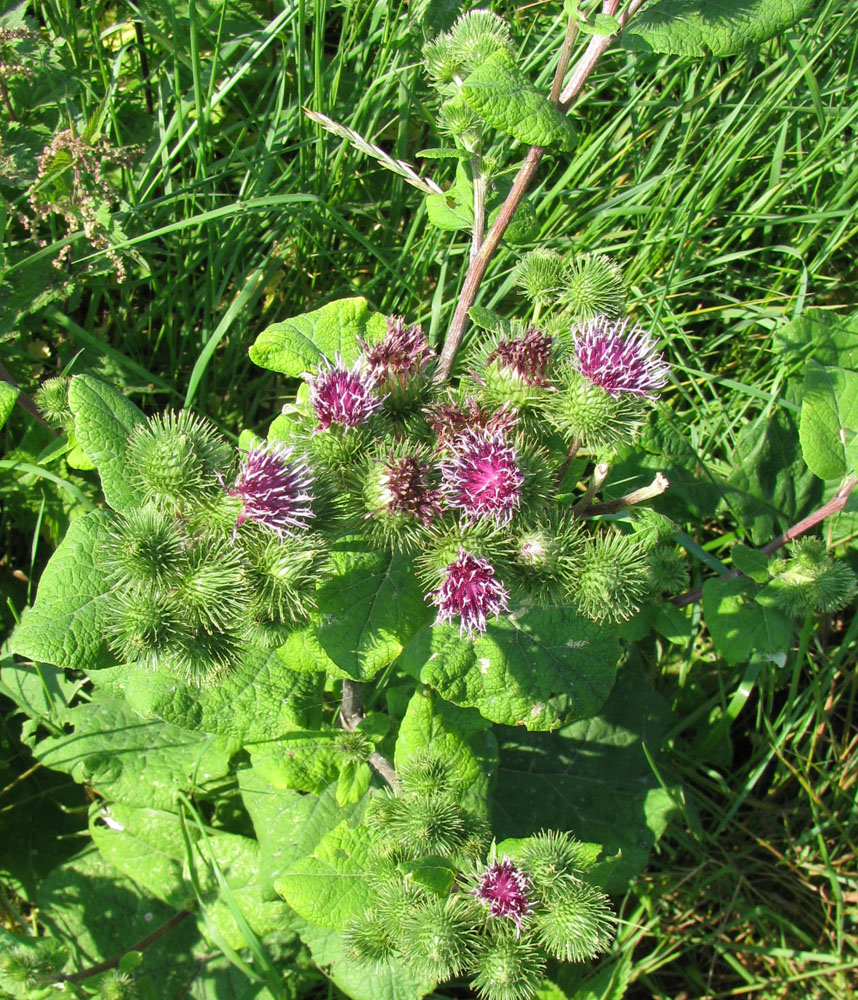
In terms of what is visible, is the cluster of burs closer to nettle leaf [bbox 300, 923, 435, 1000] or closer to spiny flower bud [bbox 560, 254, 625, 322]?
nettle leaf [bbox 300, 923, 435, 1000]

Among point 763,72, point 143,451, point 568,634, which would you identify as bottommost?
point 568,634

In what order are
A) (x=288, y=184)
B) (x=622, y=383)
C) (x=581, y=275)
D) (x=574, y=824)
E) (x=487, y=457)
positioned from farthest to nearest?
(x=288, y=184) → (x=574, y=824) → (x=581, y=275) → (x=622, y=383) → (x=487, y=457)

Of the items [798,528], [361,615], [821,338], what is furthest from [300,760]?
[821,338]

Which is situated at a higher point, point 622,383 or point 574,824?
point 622,383

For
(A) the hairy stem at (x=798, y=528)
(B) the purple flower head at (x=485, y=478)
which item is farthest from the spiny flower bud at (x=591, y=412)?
(A) the hairy stem at (x=798, y=528)

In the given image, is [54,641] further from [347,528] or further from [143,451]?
[347,528]

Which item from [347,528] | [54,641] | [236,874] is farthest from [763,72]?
[236,874]

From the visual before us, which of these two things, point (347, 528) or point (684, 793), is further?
point (684, 793)
